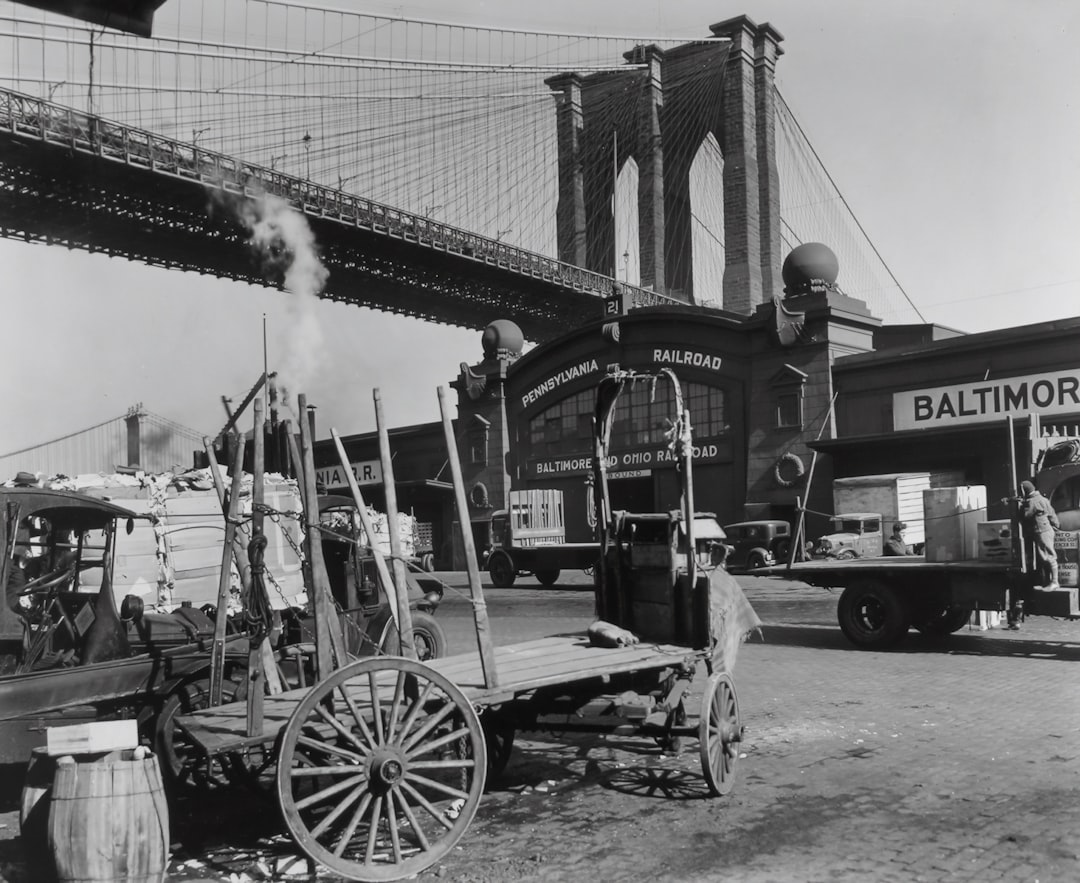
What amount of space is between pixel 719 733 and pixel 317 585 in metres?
2.84

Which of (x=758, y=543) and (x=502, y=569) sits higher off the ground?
(x=758, y=543)

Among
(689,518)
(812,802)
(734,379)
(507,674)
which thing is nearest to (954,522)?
(689,518)

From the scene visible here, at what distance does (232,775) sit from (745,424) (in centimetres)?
2684

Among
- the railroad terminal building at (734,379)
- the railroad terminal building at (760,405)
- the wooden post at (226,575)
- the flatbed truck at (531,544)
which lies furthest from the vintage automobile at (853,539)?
the wooden post at (226,575)

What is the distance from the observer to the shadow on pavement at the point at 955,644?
13047mm

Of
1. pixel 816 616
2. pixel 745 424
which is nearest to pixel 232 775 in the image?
pixel 816 616

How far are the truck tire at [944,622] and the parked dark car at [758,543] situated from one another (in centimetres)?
1312

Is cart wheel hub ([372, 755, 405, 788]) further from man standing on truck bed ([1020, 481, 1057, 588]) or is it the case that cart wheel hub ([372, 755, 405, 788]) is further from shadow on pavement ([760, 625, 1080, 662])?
man standing on truck bed ([1020, 481, 1057, 588])

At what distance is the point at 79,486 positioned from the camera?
14844mm

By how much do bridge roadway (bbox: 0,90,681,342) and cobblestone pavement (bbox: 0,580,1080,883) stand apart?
57.8 feet

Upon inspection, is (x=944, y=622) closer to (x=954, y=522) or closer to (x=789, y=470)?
(x=954, y=522)

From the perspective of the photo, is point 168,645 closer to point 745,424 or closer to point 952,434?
point 952,434

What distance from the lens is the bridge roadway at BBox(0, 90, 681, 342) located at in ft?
81.2

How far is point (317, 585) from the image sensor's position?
6.09 metres
